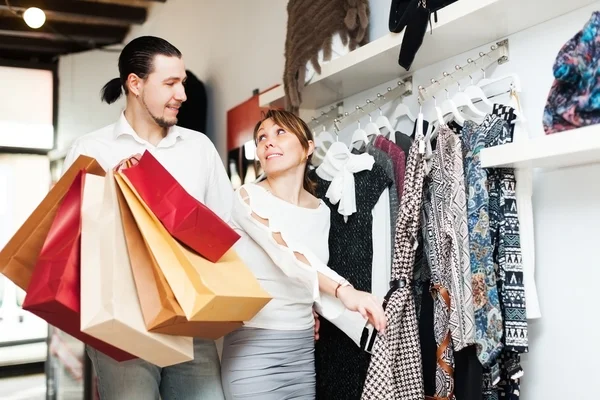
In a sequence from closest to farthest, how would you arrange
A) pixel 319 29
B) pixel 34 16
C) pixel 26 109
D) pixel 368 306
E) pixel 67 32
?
pixel 368 306 → pixel 319 29 → pixel 34 16 → pixel 26 109 → pixel 67 32

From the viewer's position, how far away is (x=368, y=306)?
4.58ft

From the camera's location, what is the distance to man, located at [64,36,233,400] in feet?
5.23

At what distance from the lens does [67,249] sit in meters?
1.24

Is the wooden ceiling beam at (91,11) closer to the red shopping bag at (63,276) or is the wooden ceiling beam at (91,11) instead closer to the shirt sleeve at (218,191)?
the shirt sleeve at (218,191)

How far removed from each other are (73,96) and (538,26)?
3409 millimetres

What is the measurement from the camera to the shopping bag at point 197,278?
1195 mm

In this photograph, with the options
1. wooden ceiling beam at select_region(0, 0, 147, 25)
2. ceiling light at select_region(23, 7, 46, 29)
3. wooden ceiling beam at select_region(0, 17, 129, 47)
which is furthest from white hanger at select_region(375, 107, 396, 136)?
wooden ceiling beam at select_region(0, 17, 129, 47)

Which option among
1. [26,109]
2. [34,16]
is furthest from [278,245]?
[26,109]

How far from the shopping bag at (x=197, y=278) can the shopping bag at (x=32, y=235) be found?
13 cm

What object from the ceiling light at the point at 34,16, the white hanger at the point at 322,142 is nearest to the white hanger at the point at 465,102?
the white hanger at the point at 322,142

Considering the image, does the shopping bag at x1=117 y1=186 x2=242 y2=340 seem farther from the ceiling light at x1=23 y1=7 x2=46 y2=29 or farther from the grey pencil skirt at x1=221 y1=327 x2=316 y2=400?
the ceiling light at x1=23 y1=7 x2=46 y2=29

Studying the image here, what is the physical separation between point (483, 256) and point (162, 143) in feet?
2.84

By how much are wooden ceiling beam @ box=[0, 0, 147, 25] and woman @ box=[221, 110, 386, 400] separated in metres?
3.00

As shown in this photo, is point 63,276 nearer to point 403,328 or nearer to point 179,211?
point 179,211
